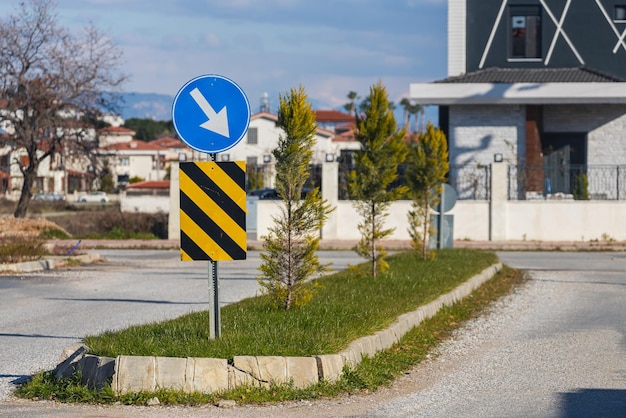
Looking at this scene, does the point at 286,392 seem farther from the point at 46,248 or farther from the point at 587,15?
the point at 587,15

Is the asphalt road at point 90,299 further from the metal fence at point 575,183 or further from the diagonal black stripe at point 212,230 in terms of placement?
the metal fence at point 575,183

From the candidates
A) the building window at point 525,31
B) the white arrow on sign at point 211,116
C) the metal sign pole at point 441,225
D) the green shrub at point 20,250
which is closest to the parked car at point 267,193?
the metal sign pole at point 441,225

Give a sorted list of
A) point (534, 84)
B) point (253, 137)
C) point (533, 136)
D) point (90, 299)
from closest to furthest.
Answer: point (90, 299) < point (534, 84) < point (533, 136) < point (253, 137)

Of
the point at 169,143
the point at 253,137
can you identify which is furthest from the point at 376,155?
the point at 169,143

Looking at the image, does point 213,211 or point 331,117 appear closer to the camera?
point 213,211

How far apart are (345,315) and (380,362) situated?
1.69m

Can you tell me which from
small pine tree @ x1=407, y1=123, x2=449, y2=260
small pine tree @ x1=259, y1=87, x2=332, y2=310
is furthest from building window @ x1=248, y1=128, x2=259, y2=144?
small pine tree @ x1=259, y1=87, x2=332, y2=310

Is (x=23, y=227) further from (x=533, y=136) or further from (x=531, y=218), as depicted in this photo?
(x=533, y=136)

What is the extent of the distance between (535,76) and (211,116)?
31.8 meters

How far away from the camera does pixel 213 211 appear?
9453 millimetres

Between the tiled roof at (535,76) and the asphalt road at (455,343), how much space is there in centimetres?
1766

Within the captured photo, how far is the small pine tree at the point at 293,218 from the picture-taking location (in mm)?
11812

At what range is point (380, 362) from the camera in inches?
382

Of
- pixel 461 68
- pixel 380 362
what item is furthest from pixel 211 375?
pixel 461 68
